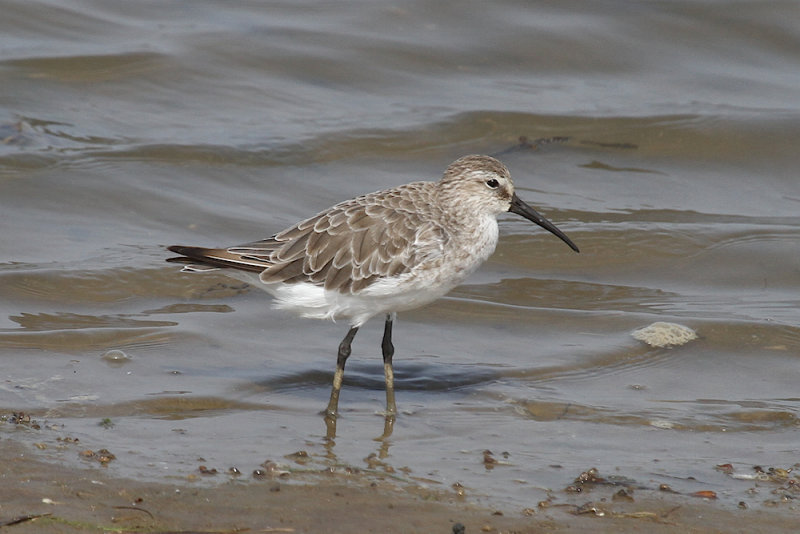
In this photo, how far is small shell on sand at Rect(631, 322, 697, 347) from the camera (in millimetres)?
9984

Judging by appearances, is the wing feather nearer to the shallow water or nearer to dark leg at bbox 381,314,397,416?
dark leg at bbox 381,314,397,416

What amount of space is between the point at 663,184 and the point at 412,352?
6001 mm

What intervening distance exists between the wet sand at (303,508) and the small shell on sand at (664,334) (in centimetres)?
353

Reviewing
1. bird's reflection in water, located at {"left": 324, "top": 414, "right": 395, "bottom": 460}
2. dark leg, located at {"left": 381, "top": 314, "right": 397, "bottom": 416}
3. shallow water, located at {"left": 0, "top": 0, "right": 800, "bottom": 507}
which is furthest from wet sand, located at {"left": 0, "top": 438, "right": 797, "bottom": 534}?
dark leg, located at {"left": 381, "top": 314, "right": 397, "bottom": 416}

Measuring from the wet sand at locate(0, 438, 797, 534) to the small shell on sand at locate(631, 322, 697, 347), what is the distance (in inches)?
139

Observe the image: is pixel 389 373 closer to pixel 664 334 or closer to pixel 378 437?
pixel 378 437

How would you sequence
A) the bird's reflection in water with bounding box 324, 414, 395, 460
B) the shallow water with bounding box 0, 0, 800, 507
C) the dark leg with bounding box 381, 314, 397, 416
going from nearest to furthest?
the bird's reflection in water with bounding box 324, 414, 395, 460
the shallow water with bounding box 0, 0, 800, 507
the dark leg with bounding box 381, 314, 397, 416

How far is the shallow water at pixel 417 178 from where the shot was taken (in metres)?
7.80

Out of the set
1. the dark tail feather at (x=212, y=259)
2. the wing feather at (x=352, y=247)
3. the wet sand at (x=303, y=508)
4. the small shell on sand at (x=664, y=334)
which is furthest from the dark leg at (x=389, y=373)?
the small shell on sand at (x=664, y=334)

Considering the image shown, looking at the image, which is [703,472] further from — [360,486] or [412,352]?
[412,352]

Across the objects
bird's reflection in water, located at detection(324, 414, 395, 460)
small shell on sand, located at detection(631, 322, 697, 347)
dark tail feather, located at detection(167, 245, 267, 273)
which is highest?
dark tail feather, located at detection(167, 245, 267, 273)

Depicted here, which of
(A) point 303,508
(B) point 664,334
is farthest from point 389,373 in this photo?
(B) point 664,334

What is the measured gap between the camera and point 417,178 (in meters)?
14.2

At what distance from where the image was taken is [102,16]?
1806 centimetres
